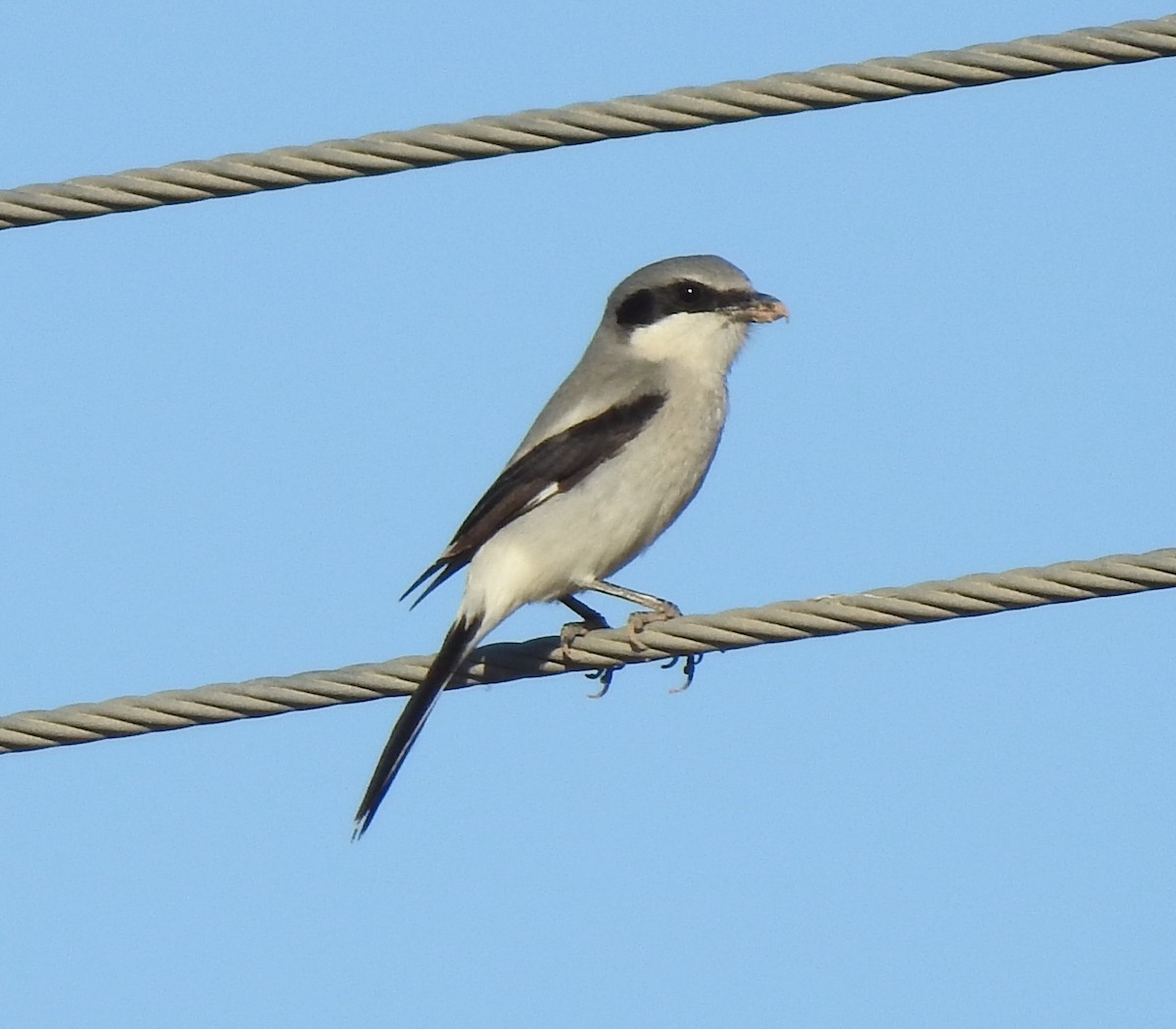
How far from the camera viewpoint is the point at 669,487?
6.22 meters

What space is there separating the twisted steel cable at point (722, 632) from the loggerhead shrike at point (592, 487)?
3.15 feet

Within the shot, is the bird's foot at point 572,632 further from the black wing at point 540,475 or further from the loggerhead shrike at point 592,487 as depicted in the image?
the black wing at point 540,475

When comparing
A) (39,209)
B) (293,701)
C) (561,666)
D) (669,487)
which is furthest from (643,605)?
(39,209)

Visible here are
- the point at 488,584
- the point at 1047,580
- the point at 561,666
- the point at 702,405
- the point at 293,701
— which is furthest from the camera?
the point at 702,405

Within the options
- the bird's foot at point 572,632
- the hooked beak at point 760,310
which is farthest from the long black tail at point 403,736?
the hooked beak at point 760,310

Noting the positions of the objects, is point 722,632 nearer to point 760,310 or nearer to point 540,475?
point 540,475

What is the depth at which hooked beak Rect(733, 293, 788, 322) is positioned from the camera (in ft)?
22.0

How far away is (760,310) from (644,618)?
5.17ft

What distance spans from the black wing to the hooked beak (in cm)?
64

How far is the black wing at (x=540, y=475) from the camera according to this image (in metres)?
5.94

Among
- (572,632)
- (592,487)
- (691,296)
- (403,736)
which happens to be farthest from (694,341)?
(403,736)

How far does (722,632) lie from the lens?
4508 mm

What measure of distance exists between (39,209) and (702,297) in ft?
9.20

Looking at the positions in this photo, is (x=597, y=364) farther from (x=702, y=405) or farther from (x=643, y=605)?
(x=643, y=605)
